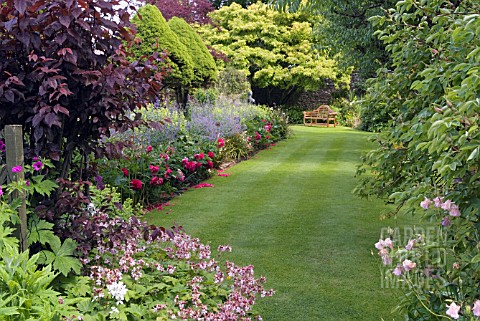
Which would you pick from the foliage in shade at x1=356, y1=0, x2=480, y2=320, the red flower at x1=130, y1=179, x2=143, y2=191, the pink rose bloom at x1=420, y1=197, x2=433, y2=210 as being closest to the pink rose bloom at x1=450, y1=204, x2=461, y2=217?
the foliage in shade at x1=356, y1=0, x2=480, y2=320

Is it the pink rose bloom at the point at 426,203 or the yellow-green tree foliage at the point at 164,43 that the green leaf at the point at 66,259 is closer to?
the pink rose bloom at the point at 426,203

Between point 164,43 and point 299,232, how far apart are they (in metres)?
6.25

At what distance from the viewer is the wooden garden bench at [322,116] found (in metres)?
24.1

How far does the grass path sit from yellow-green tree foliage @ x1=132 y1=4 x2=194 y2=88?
255 cm

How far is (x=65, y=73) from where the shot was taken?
10.1ft

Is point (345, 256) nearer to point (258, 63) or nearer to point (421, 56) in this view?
point (421, 56)

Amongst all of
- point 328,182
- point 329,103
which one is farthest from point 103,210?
point 329,103

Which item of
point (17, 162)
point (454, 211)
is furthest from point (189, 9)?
point (454, 211)

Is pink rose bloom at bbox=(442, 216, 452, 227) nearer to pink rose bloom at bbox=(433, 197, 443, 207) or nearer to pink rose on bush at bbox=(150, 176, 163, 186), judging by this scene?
pink rose bloom at bbox=(433, 197, 443, 207)

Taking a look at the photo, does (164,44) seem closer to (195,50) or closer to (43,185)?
(195,50)

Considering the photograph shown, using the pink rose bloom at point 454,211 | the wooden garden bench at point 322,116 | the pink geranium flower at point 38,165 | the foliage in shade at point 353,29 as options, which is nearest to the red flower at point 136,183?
the foliage in shade at point 353,29

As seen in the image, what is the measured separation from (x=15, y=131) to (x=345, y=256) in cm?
332

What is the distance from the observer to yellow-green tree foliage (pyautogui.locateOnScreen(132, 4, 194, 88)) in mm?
10391

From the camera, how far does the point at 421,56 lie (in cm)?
399
